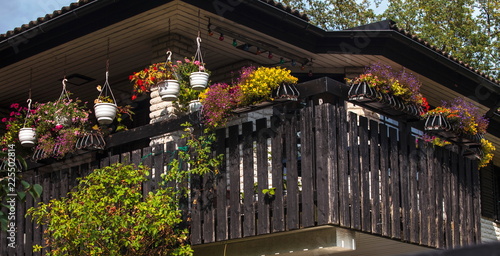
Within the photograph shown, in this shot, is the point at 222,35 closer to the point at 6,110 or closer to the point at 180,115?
the point at 180,115

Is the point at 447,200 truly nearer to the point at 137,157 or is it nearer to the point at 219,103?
the point at 219,103

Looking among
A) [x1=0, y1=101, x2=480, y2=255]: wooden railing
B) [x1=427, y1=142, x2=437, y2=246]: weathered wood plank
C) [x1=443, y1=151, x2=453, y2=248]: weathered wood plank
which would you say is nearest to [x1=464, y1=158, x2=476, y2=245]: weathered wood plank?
[x1=0, y1=101, x2=480, y2=255]: wooden railing

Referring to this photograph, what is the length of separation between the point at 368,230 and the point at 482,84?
18.8 ft

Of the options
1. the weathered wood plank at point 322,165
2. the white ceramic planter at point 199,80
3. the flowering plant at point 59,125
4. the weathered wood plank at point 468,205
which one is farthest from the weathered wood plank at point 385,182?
the flowering plant at point 59,125

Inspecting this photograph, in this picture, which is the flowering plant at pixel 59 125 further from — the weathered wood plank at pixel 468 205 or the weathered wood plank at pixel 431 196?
the weathered wood plank at pixel 468 205

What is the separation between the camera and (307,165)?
957 centimetres

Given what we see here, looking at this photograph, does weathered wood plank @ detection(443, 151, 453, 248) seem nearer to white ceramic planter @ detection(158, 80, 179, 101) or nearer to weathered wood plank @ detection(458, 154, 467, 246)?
weathered wood plank @ detection(458, 154, 467, 246)

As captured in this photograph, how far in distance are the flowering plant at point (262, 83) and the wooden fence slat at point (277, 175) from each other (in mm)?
366

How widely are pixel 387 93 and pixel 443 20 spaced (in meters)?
20.1

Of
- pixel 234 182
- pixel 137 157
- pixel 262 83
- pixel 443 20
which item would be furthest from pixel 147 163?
pixel 443 20

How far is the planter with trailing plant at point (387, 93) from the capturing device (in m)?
10.2

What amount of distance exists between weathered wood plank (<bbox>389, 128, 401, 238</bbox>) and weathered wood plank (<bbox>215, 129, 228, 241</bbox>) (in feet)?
7.67

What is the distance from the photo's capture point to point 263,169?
10.0m

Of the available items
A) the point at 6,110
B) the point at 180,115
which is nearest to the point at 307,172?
the point at 180,115
